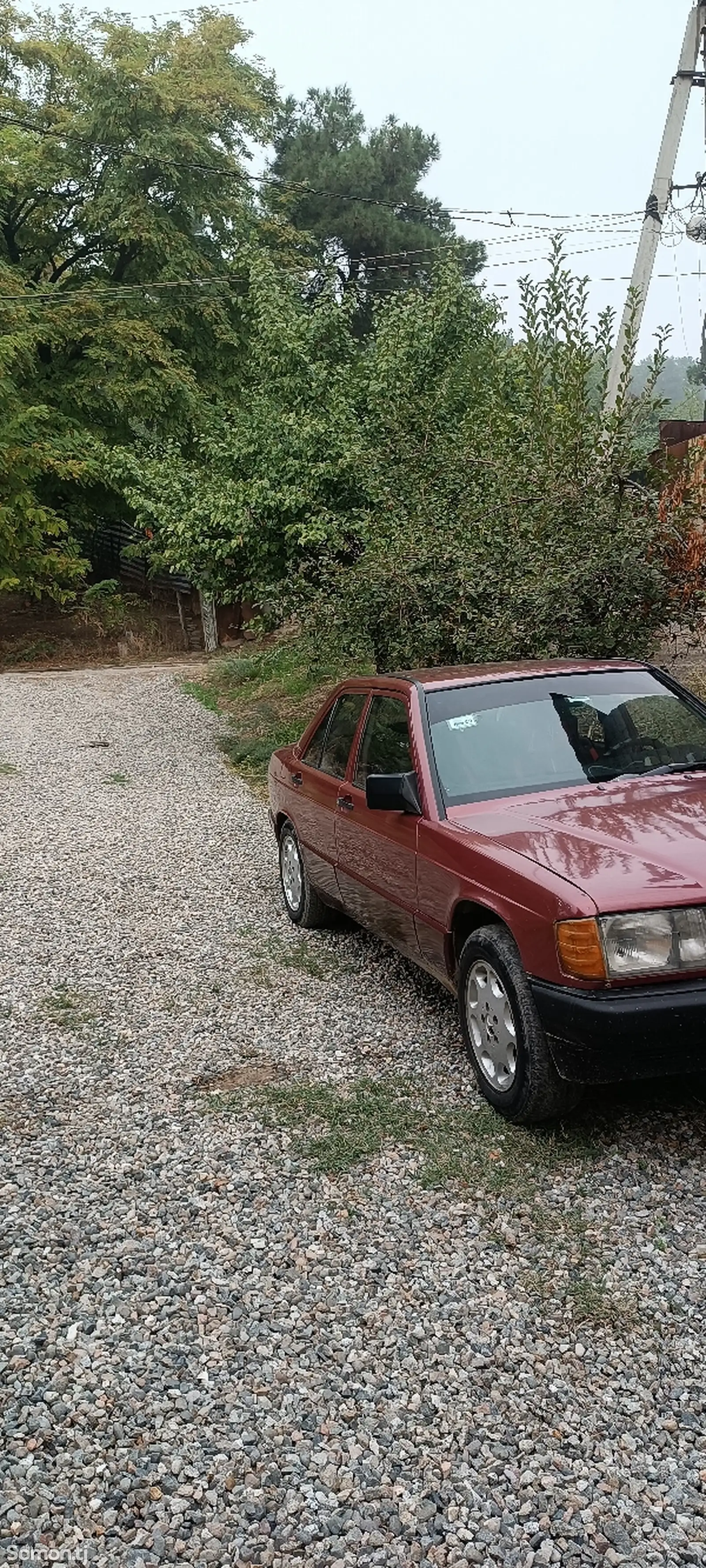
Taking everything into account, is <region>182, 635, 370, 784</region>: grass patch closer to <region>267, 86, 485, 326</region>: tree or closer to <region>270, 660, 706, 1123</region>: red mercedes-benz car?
<region>270, 660, 706, 1123</region>: red mercedes-benz car

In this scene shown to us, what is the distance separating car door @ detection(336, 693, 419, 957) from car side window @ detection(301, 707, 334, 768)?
640 millimetres

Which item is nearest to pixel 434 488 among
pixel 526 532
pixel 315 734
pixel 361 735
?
pixel 526 532

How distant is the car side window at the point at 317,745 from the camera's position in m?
6.52

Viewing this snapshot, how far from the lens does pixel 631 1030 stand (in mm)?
3666

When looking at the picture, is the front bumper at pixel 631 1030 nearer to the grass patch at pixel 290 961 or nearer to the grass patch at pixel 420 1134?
the grass patch at pixel 420 1134

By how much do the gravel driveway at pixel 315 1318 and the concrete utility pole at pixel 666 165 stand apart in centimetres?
929

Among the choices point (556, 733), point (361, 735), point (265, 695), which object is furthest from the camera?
point (265, 695)

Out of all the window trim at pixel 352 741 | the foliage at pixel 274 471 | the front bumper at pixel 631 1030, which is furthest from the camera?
the foliage at pixel 274 471

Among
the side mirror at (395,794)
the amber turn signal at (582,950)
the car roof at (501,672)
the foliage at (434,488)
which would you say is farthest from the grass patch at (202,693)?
the amber turn signal at (582,950)

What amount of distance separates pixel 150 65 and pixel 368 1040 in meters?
25.4

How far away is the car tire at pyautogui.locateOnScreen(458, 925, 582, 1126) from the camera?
4.00m

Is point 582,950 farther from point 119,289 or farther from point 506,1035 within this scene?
point 119,289

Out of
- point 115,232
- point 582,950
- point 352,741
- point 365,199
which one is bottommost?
point 582,950

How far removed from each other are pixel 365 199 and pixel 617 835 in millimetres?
30366
